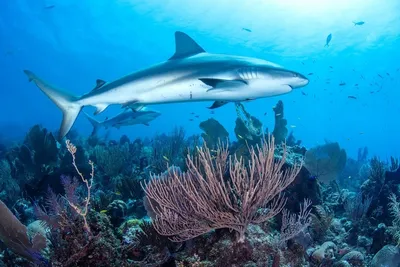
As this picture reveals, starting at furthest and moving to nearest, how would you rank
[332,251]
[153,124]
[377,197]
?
[153,124] < [377,197] < [332,251]

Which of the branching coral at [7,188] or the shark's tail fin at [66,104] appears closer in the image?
the shark's tail fin at [66,104]

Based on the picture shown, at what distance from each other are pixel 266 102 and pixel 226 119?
42.2m

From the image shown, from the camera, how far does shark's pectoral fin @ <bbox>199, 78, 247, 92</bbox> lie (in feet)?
19.0

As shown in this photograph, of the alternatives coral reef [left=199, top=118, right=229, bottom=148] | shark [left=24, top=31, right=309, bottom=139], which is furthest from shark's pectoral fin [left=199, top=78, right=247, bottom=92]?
coral reef [left=199, top=118, right=229, bottom=148]

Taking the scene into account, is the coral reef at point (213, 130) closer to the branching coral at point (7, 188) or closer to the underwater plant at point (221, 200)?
the branching coral at point (7, 188)

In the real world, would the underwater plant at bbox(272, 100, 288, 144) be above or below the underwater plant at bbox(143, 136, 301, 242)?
below

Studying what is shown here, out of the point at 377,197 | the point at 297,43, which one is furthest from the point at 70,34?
the point at 377,197

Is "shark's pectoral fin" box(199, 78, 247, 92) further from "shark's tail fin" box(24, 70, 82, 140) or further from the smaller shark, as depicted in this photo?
the smaller shark

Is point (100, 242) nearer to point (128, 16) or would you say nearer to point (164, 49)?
point (128, 16)

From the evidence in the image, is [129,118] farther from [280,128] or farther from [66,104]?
[66,104]

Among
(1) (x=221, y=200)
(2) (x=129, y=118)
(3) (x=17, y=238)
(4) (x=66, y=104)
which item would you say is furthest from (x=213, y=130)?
(1) (x=221, y=200)

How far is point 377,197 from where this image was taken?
7.15 m

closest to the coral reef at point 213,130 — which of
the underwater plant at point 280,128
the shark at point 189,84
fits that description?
the underwater plant at point 280,128

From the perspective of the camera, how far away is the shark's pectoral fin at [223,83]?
5.80 m
